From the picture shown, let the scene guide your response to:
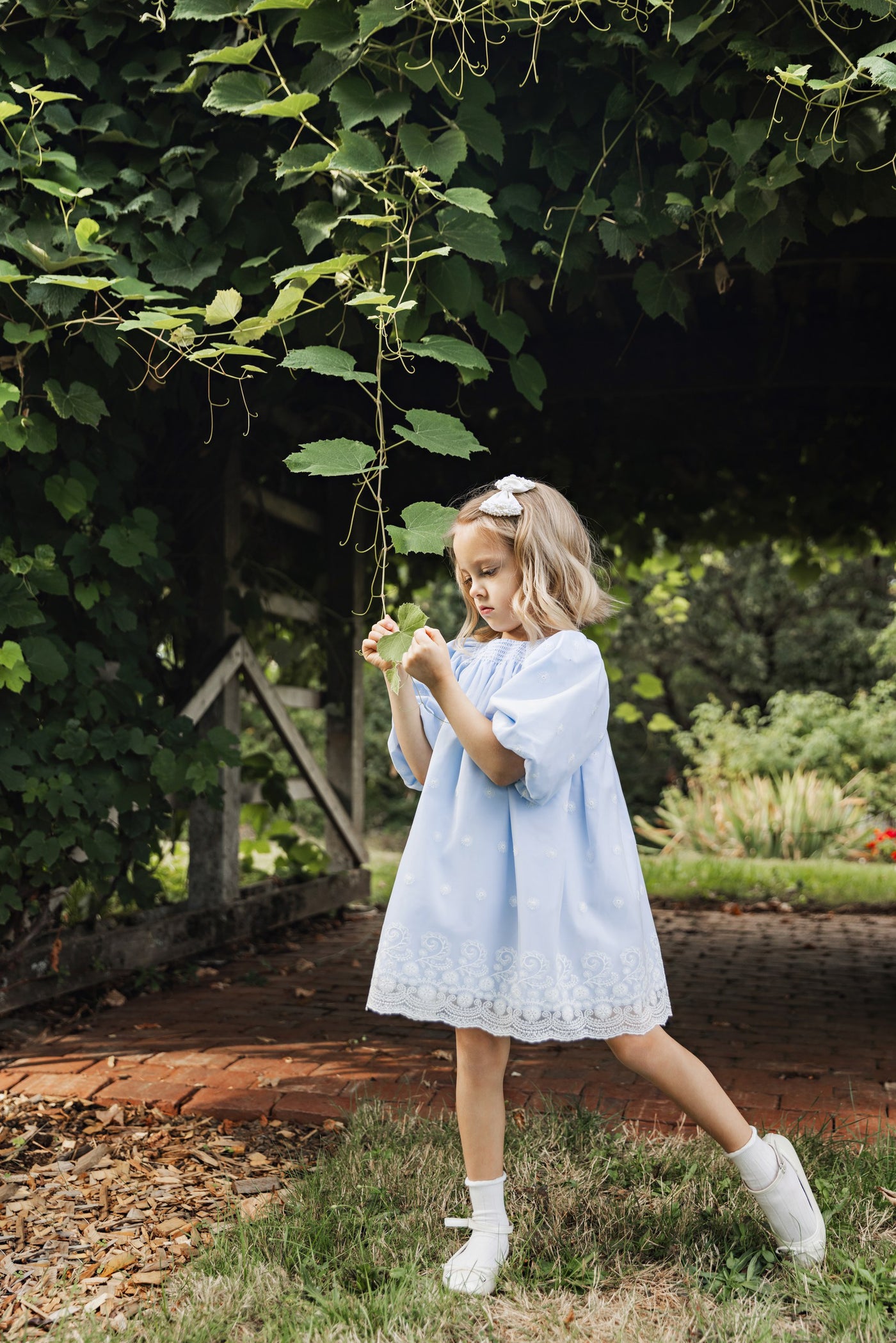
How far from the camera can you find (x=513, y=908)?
2.01 meters

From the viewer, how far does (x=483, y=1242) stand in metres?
1.98

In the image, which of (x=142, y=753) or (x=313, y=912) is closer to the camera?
(x=142, y=753)

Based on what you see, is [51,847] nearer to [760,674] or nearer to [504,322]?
[504,322]

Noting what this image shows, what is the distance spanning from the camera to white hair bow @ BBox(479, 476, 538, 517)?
207 centimetres

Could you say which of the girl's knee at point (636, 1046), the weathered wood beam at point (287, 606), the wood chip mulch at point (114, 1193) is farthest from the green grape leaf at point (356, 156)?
the weathered wood beam at point (287, 606)

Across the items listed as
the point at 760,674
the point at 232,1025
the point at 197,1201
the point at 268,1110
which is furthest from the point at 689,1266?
the point at 760,674

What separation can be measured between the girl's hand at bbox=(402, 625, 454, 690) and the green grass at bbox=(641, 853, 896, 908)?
6.27m

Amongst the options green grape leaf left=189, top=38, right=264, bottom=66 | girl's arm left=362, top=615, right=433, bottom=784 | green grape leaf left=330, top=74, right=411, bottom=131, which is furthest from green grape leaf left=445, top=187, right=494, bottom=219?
girl's arm left=362, top=615, right=433, bottom=784

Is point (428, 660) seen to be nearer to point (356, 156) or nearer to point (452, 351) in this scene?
point (452, 351)

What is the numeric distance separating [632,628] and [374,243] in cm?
1498

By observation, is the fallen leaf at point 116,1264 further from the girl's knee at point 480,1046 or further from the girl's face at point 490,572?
the girl's face at point 490,572

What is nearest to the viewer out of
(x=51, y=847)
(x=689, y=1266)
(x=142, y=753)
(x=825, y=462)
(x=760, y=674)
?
(x=689, y=1266)

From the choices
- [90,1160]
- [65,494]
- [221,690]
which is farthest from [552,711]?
[221,690]

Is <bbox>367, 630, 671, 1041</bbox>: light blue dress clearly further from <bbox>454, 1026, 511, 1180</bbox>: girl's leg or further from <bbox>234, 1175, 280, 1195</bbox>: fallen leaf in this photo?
<bbox>234, 1175, 280, 1195</bbox>: fallen leaf
